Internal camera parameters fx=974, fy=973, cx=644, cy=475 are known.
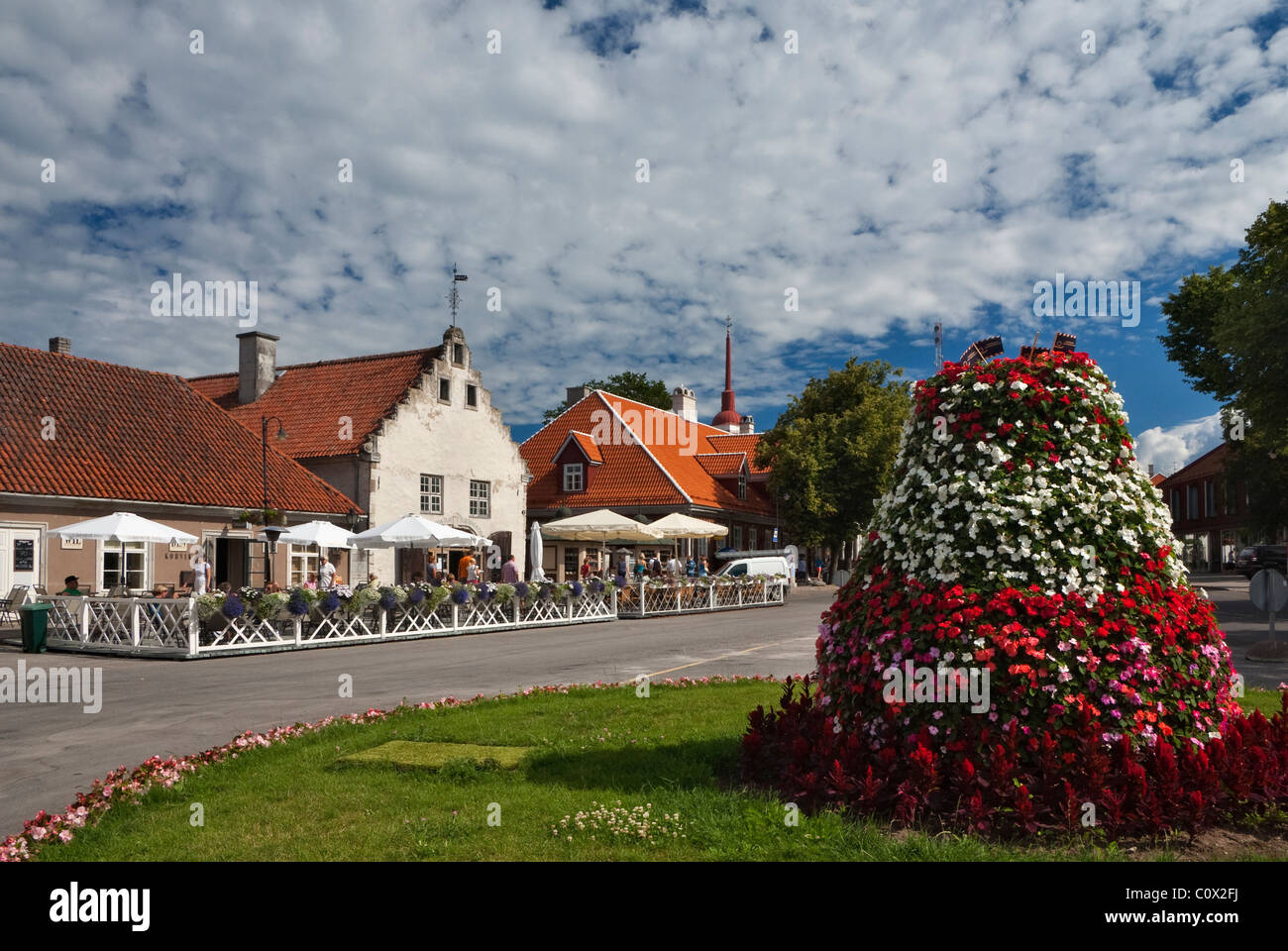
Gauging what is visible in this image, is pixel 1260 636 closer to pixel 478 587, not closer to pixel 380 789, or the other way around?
pixel 478 587

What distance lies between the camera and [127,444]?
27.7 m

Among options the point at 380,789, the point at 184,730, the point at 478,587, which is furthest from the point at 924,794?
the point at 478,587

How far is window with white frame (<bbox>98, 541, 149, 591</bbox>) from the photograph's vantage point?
25500mm

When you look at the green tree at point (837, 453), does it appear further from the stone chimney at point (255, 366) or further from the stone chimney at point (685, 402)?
the stone chimney at point (255, 366)

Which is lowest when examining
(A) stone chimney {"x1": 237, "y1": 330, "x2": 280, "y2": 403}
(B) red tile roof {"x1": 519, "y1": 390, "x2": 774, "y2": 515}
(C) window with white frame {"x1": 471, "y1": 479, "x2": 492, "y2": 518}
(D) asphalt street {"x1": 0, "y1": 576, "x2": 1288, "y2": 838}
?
(D) asphalt street {"x1": 0, "y1": 576, "x2": 1288, "y2": 838}

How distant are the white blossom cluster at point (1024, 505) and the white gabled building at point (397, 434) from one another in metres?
27.6

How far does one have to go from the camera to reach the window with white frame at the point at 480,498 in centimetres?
3784

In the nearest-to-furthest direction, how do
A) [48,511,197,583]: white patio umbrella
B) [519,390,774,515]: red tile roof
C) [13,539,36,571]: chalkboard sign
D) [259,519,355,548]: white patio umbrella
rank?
1. [48,511,197,583]: white patio umbrella
2. [13,539,36,571]: chalkboard sign
3. [259,519,355,548]: white patio umbrella
4. [519,390,774,515]: red tile roof

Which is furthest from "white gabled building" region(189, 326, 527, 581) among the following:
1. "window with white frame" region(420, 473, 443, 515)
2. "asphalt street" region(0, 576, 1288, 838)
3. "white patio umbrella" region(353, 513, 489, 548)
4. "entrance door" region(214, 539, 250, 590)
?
"asphalt street" region(0, 576, 1288, 838)

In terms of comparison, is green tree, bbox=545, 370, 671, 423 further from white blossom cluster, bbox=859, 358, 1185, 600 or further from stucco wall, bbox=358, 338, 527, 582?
white blossom cluster, bbox=859, 358, 1185, 600

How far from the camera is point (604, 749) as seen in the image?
7.83m

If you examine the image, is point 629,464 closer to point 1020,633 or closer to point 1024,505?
point 1024,505

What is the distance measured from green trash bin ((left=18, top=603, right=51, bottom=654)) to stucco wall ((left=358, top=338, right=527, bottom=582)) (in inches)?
557
